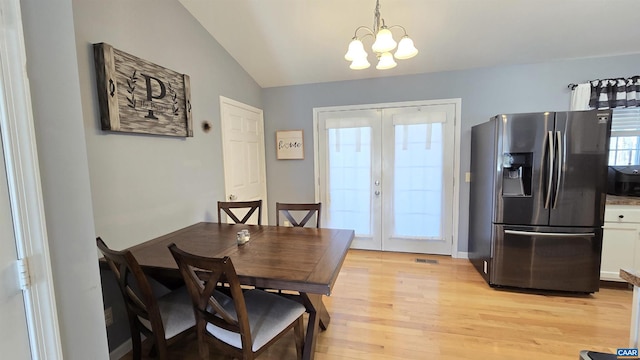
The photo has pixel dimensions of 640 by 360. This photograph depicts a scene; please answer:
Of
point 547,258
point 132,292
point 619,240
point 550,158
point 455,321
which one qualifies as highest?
point 550,158

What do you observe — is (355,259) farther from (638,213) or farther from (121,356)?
(638,213)

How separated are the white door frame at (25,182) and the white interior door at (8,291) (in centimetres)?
1

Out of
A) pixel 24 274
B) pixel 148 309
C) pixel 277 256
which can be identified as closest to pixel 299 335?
pixel 277 256

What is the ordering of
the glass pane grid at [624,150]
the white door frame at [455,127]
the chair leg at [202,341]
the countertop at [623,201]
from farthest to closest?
the white door frame at [455,127], the glass pane grid at [624,150], the countertop at [623,201], the chair leg at [202,341]

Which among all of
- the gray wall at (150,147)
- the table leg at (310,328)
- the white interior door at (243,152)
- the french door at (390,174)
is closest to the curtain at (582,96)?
the french door at (390,174)

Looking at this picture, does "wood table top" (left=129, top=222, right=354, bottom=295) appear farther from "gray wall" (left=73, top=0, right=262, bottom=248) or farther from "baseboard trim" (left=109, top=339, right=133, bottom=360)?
"baseboard trim" (left=109, top=339, right=133, bottom=360)

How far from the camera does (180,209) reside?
251 centimetres

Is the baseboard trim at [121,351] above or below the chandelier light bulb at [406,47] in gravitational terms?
below

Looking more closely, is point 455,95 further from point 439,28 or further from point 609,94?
point 609,94

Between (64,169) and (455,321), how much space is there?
267 centimetres

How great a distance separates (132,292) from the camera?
160 centimetres

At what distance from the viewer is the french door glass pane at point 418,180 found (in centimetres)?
356

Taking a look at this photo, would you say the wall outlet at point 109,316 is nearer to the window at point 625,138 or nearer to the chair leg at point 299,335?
the chair leg at point 299,335

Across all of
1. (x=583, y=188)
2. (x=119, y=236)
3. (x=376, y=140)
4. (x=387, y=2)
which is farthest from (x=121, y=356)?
(x=583, y=188)
